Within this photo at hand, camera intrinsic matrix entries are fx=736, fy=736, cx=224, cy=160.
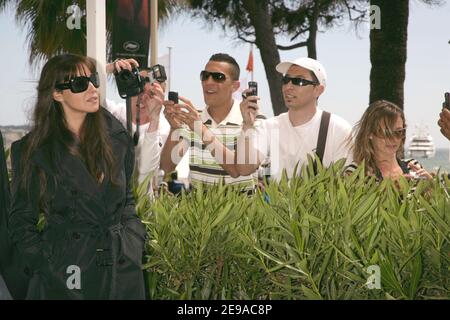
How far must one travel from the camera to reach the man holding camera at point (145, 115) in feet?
13.9

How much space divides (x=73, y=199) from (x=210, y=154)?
1.62 metres

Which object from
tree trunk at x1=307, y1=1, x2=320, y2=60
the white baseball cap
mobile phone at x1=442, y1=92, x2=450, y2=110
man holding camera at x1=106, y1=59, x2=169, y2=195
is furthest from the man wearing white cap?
tree trunk at x1=307, y1=1, x2=320, y2=60

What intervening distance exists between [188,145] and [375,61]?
549 cm

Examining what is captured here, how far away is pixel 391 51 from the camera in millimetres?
9578

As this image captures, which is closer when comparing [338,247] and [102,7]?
[338,247]

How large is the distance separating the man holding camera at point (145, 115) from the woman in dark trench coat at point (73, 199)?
0.77 metres

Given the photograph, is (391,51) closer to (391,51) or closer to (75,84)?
(391,51)

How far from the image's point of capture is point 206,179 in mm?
4797

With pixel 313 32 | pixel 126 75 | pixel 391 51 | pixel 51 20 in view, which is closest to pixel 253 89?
pixel 126 75

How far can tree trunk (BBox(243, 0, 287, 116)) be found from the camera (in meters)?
13.8

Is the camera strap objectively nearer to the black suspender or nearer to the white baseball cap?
the white baseball cap

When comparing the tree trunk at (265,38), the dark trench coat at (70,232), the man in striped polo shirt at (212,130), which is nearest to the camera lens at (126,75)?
the man in striped polo shirt at (212,130)
